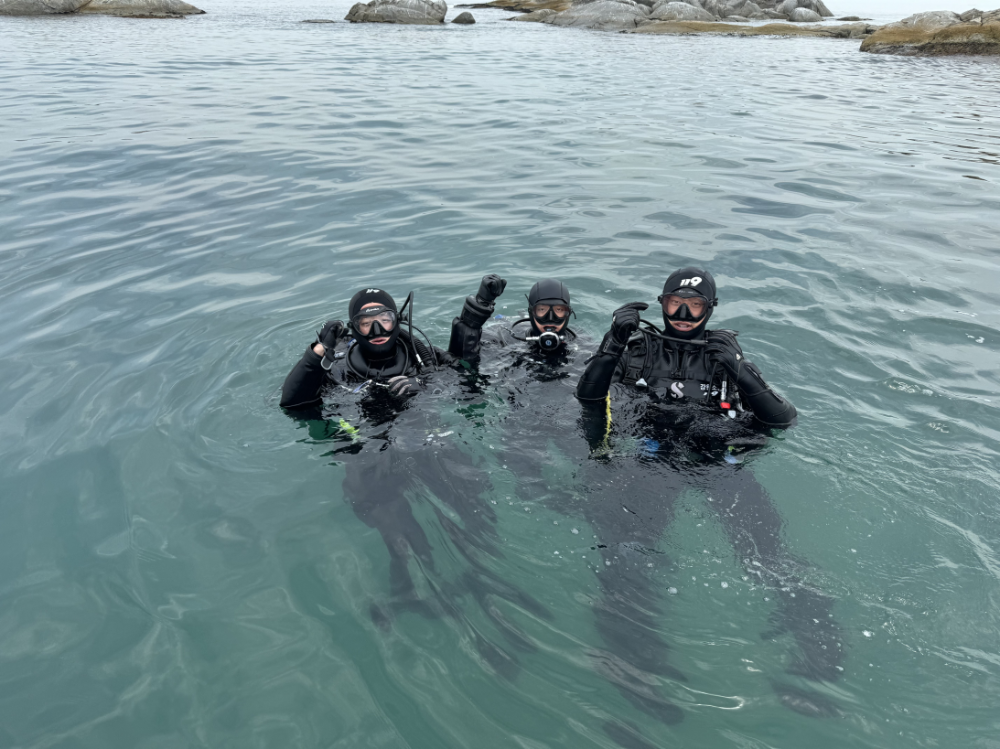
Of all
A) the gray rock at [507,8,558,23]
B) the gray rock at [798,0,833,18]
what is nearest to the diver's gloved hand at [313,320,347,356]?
the gray rock at [507,8,558,23]

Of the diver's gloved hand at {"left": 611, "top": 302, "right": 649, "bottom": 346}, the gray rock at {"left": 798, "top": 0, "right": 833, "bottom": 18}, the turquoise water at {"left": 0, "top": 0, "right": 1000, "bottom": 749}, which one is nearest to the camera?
the turquoise water at {"left": 0, "top": 0, "right": 1000, "bottom": 749}

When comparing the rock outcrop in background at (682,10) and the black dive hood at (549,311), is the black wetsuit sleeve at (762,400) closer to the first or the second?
the black dive hood at (549,311)

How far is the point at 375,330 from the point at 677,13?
53.0 metres

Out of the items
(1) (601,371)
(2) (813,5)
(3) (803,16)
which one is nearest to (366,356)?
(1) (601,371)

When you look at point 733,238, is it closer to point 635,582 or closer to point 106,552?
point 635,582

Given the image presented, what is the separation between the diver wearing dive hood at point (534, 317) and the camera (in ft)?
21.8

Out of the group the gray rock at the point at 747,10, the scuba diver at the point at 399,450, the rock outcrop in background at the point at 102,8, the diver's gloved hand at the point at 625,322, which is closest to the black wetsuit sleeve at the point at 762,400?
the diver's gloved hand at the point at 625,322

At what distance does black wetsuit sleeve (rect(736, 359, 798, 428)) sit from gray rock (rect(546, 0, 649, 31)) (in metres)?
47.9

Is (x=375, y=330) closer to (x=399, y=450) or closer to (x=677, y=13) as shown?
(x=399, y=450)

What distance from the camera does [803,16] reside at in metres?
55.2

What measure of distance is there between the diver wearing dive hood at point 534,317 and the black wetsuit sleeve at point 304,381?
4.82 ft

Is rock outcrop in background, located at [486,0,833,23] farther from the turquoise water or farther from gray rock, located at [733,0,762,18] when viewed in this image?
the turquoise water

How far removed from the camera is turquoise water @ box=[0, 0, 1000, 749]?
3848 millimetres

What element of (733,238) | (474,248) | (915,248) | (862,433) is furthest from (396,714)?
(915,248)
